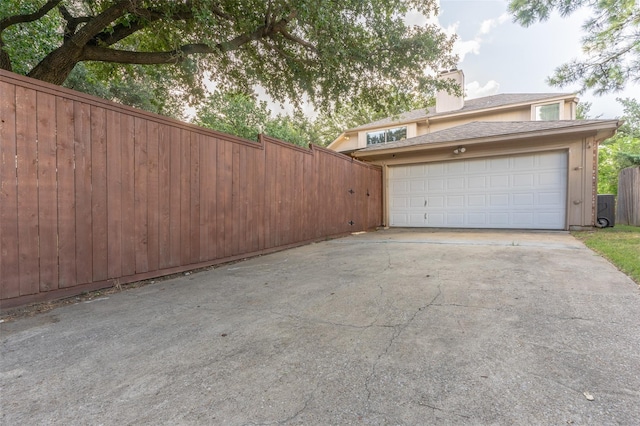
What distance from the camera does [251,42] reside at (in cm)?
555

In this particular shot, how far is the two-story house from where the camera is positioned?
6.98 meters

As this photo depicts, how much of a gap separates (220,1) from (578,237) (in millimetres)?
7952

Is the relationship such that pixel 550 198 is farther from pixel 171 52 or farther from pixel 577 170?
pixel 171 52

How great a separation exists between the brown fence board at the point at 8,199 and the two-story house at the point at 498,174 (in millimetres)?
6581

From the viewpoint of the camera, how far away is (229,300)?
9.20 feet

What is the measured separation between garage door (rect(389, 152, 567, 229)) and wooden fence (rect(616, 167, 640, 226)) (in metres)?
3.47

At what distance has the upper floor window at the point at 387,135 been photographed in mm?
14241

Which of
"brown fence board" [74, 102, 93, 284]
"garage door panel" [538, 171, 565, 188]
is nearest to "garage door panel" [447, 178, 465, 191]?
"garage door panel" [538, 171, 565, 188]

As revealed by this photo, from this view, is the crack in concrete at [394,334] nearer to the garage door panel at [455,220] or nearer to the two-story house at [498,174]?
the two-story house at [498,174]

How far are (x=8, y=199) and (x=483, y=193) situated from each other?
30.4 feet

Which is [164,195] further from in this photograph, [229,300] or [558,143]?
[558,143]

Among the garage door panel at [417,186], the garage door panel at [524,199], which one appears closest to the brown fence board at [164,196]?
the garage door panel at [417,186]

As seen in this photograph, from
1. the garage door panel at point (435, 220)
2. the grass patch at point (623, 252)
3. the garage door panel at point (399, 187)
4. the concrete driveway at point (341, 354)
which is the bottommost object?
the concrete driveway at point (341, 354)

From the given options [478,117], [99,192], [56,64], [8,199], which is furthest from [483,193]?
[56,64]
